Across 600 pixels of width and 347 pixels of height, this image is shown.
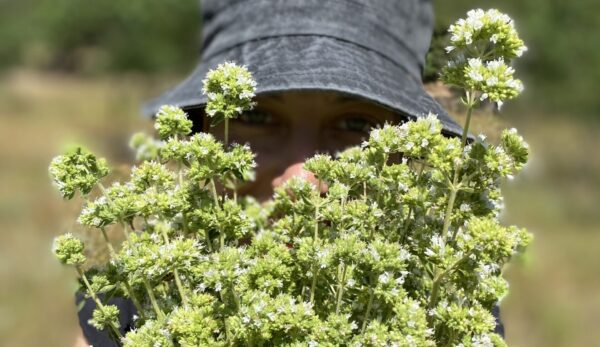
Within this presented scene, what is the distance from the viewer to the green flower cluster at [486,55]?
1017mm

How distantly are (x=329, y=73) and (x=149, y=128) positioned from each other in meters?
1.63

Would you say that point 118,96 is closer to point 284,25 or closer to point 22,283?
point 22,283

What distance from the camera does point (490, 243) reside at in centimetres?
100

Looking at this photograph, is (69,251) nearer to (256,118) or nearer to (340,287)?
(340,287)

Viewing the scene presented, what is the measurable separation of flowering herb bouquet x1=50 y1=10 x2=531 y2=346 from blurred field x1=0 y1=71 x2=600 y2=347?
0.81 metres

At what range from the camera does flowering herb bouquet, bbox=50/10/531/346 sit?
1.03 m

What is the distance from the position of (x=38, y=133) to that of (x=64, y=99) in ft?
21.0

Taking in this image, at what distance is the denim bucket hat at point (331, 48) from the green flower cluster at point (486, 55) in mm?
696

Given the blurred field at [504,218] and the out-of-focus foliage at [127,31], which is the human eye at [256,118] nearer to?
the blurred field at [504,218]

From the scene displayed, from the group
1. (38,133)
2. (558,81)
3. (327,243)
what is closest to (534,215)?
(558,81)

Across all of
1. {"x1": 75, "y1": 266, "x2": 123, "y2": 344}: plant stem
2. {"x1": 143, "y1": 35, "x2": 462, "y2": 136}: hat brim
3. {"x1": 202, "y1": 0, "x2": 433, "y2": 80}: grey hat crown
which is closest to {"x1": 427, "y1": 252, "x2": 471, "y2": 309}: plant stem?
{"x1": 75, "y1": 266, "x2": 123, "y2": 344}: plant stem

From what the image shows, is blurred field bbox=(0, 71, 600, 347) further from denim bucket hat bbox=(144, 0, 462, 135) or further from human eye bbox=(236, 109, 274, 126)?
human eye bbox=(236, 109, 274, 126)

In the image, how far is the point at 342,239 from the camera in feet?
3.51

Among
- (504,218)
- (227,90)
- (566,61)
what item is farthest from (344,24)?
(566,61)
